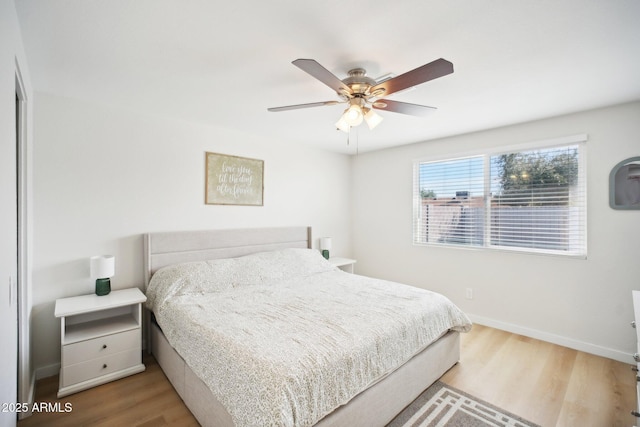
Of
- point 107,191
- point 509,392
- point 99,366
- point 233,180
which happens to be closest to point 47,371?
point 99,366

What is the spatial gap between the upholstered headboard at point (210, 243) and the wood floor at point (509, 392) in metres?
0.94

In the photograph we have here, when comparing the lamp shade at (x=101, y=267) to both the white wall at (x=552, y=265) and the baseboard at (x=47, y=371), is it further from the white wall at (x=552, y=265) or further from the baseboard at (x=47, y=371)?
the white wall at (x=552, y=265)

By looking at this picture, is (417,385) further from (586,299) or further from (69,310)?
(69,310)

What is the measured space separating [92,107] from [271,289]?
7.62 ft

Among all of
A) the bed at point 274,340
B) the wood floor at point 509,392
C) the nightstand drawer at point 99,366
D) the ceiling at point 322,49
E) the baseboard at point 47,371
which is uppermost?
the ceiling at point 322,49

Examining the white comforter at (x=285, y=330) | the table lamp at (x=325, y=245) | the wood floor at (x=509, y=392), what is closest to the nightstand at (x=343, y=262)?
the table lamp at (x=325, y=245)

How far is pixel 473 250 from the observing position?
360 centimetres

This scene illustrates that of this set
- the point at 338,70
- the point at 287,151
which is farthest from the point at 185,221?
the point at 338,70

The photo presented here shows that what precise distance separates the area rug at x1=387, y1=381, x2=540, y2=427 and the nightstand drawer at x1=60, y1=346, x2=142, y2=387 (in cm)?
210

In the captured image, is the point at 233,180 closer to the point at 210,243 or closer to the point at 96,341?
the point at 210,243

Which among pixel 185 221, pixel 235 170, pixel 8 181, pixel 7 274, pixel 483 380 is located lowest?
pixel 483 380

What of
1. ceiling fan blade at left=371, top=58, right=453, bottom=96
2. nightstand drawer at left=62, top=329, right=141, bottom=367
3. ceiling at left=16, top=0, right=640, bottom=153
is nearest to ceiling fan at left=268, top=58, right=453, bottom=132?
ceiling fan blade at left=371, top=58, right=453, bottom=96

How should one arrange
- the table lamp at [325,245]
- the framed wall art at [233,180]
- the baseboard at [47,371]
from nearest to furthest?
1. the baseboard at [47,371]
2. the framed wall art at [233,180]
3. the table lamp at [325,245]

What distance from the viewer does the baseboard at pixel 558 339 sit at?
2.67m
